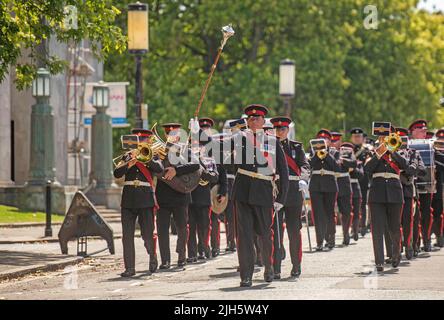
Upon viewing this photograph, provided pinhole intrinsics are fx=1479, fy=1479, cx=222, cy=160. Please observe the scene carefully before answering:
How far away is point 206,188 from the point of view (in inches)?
930

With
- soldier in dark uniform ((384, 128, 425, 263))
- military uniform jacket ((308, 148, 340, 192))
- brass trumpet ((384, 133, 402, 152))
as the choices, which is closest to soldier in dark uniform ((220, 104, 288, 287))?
brass trumpet ((384, 133, 402, 152))

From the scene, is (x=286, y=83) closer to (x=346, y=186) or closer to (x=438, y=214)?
(x=346, y=186)

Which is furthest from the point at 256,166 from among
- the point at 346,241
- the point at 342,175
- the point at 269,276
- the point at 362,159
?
the point at 362,159

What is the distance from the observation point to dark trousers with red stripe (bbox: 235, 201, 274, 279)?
17.7 meters

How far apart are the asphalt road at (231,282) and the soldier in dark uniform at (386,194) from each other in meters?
0.51

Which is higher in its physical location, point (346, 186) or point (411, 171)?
point (411, 171)

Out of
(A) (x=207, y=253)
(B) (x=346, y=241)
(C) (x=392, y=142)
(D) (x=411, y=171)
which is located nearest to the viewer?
(C) (x=392, y=142)

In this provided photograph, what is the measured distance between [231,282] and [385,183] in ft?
11.1

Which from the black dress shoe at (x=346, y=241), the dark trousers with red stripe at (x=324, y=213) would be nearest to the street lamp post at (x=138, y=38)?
the dark trousers with red stripe at (x=324, y=213)

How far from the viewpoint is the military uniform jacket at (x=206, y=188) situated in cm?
2247

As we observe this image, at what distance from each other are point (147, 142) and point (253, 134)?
8.35 feet

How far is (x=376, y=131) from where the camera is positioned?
20.4m

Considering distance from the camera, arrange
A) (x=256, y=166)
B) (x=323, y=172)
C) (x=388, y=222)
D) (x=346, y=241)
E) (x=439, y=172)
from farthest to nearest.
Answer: (x=346, y=241) < (x=323, y=172) < (x=439, y=172) < (x=388, y=222) < (x=256, y=166)

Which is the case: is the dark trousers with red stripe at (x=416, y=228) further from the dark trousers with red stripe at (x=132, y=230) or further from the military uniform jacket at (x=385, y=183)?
the dark trousers with red stripe at (x=132, y=230)
